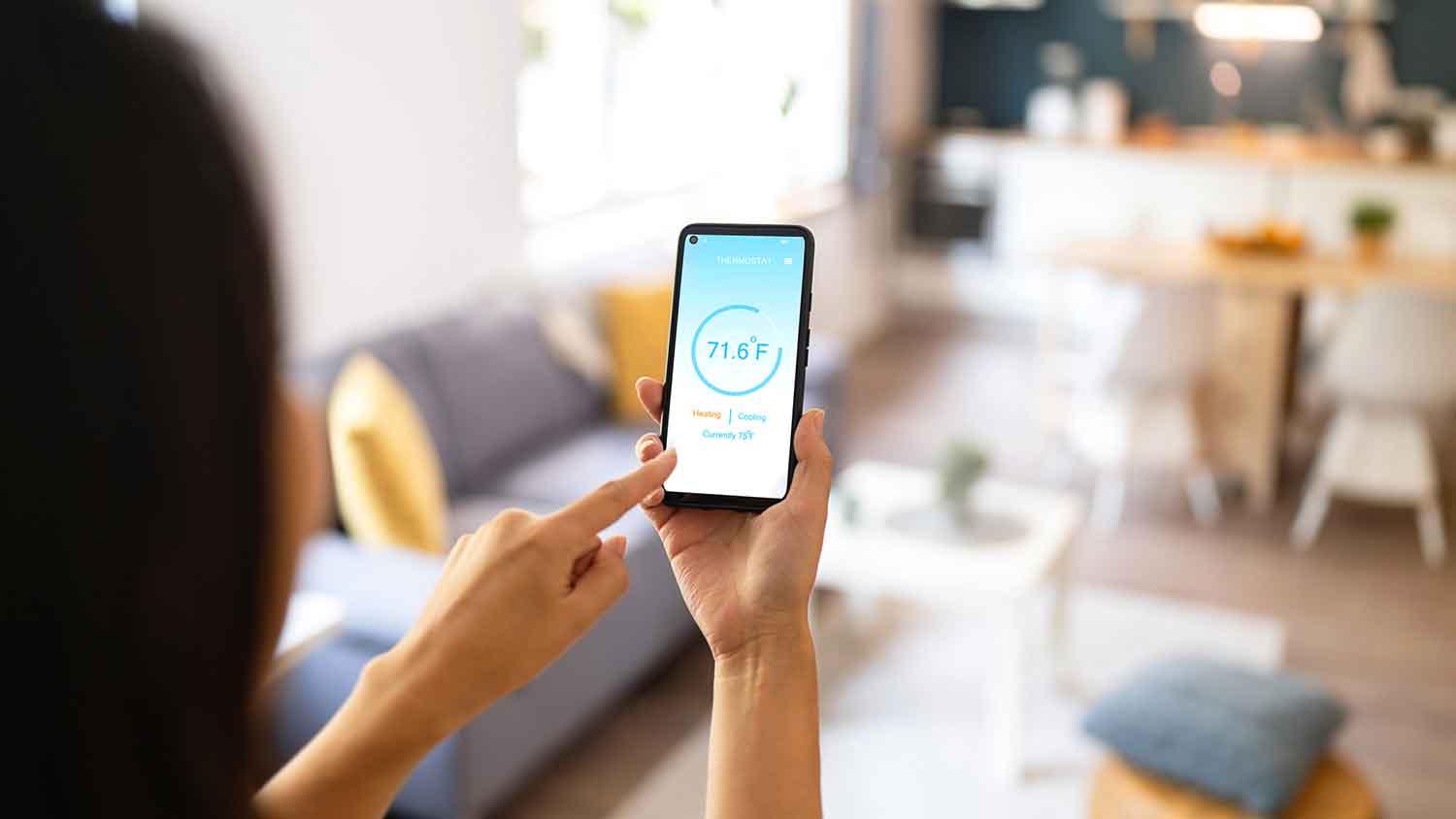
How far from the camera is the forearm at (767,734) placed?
0.79m

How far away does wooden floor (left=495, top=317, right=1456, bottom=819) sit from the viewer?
2.63 metres

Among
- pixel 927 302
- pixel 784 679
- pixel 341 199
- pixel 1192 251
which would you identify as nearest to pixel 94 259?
pixel 784 679

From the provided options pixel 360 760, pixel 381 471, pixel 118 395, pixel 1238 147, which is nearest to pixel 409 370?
pixel 381 471

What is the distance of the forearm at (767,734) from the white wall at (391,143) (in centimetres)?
198

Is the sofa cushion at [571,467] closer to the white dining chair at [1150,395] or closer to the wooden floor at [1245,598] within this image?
the wooden floor at [1245,598]

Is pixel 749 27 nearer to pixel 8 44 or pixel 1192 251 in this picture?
pixel 1192 251

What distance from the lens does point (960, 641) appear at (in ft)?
10.6

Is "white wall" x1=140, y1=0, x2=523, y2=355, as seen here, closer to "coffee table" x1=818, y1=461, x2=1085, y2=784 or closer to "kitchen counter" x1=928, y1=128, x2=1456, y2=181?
"coffee table" x1=818, y1=461, x2=1085, y2=784

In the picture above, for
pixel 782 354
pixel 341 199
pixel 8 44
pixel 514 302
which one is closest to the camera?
pixel 8 44

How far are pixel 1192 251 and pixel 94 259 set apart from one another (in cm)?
469

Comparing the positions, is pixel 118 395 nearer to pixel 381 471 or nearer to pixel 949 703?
pixel 381 471

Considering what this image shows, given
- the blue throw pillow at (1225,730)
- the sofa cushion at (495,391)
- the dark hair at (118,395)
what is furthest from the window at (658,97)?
the dark hair at (118,395)

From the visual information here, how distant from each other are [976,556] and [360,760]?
7.28 feet

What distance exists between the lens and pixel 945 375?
5727 mm
